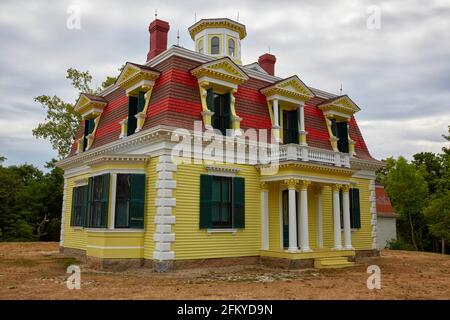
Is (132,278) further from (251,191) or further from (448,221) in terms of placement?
(448,221)

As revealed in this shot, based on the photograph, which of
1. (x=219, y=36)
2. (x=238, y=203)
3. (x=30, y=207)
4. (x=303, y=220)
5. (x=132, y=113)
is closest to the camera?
(x=238, y=203)

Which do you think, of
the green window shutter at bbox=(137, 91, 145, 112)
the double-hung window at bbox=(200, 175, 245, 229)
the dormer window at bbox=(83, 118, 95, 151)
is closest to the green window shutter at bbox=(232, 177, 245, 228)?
the double-hung window at bbox=(200, 175, 245, 229)

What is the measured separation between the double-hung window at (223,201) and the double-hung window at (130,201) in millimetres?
2349

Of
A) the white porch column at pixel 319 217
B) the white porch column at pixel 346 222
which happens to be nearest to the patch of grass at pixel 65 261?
the white porch column at pixel 319 217

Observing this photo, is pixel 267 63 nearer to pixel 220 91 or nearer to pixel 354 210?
pixel 220 91

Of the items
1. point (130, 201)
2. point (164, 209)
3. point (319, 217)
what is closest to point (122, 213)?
point (130, 201)

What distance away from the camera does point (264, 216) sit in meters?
17.2

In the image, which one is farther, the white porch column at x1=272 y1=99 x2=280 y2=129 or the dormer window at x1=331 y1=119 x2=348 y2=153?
the dormer window at x1=331 y1=119 x2=348 y2=153

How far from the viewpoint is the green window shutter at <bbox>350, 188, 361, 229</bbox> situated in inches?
822

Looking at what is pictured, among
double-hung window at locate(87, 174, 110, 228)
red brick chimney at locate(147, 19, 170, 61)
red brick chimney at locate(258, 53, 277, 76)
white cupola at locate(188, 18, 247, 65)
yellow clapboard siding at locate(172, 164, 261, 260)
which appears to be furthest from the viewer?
red brick chimney at locate(258, 53, 277, 76)

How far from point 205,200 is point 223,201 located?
1.10 m

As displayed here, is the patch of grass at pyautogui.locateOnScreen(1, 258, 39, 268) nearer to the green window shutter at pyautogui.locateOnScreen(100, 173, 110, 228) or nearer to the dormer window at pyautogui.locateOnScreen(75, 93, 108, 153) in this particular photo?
the green window shutter at pyautogui.locateOnScreen(100, 173, 110, 228)

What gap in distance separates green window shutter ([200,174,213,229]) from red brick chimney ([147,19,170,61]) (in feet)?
25.5

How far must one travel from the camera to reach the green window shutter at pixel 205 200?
1520 centimetres
